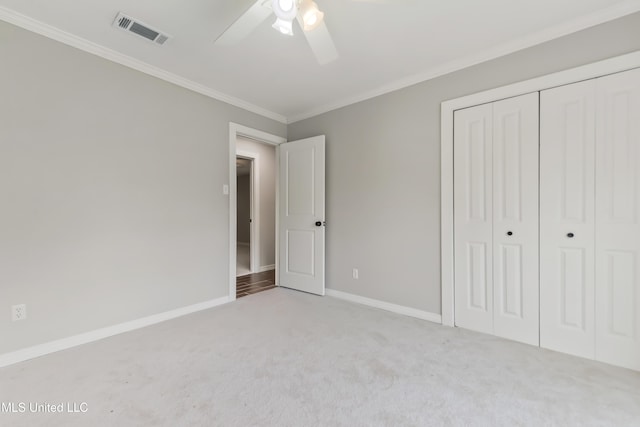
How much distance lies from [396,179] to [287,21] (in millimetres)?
1924

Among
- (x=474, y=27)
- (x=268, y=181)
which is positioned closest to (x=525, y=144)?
(x=474, y=27)

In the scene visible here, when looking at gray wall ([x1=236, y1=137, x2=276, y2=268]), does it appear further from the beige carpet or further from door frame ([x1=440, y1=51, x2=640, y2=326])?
door frame ([x1=440, y1=51, x2=640, y2=326])

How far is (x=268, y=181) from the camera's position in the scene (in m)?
5.25

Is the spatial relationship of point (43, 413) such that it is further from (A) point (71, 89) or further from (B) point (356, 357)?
(A) point (71, 89)

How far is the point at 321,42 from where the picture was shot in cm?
168

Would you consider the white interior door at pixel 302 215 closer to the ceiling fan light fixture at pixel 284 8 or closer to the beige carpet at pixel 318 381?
the beige carpet at pixel 318 381

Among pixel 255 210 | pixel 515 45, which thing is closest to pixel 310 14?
pixel 515 45

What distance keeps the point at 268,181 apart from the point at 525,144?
4.00m

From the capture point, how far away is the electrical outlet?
6.44ft

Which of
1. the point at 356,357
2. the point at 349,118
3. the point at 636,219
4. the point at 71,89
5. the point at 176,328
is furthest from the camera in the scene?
the point at 349,118

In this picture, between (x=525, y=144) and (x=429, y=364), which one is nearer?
(x=429, y=364)

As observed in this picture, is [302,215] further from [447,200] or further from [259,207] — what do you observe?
[447,200]

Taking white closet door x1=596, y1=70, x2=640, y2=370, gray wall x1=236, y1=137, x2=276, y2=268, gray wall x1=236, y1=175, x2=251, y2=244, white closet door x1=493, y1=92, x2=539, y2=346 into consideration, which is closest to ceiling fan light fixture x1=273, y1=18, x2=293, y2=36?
white closet door x1=493, y1=92, x2=539, y2=346

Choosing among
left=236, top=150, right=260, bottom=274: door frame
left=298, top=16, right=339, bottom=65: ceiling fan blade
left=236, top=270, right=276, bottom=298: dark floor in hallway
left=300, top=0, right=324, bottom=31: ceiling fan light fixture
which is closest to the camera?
left=300, top=0, right=324, bottom=31: ceiling fan light fixture
